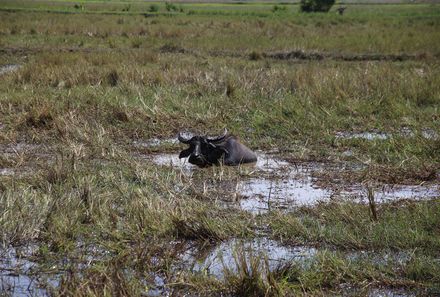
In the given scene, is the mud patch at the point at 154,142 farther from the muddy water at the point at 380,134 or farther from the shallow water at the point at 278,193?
the muddy water at the point at 380,134

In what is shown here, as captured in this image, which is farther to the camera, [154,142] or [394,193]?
[154,142]

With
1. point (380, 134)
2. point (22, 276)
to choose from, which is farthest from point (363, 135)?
point (22, 276)

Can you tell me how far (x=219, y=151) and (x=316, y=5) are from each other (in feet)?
141

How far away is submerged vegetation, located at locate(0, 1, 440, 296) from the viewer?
5.65 m

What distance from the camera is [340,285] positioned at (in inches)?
220

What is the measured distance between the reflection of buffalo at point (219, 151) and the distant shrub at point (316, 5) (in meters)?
42.5

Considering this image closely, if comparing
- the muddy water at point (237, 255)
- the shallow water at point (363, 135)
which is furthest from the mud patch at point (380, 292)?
the shallow water at point (363, 135)

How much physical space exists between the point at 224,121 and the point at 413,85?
144 inches

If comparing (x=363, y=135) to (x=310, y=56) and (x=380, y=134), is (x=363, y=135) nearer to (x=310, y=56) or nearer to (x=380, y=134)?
(x=380, y=134)

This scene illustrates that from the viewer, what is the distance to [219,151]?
30.0 ft

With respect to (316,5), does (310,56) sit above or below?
Result: above

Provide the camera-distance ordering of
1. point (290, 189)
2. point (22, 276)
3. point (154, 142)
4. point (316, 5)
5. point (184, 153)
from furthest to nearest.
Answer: point (316, 5) < point (154, 142) < point (184, 153) < point (290, 189) < point (22, 276)

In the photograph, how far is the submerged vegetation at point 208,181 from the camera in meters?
5.65

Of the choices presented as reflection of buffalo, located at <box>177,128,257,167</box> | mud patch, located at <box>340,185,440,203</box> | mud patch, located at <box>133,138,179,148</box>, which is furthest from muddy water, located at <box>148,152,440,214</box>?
mud patch, located at <box>133,138,179,148</box>
